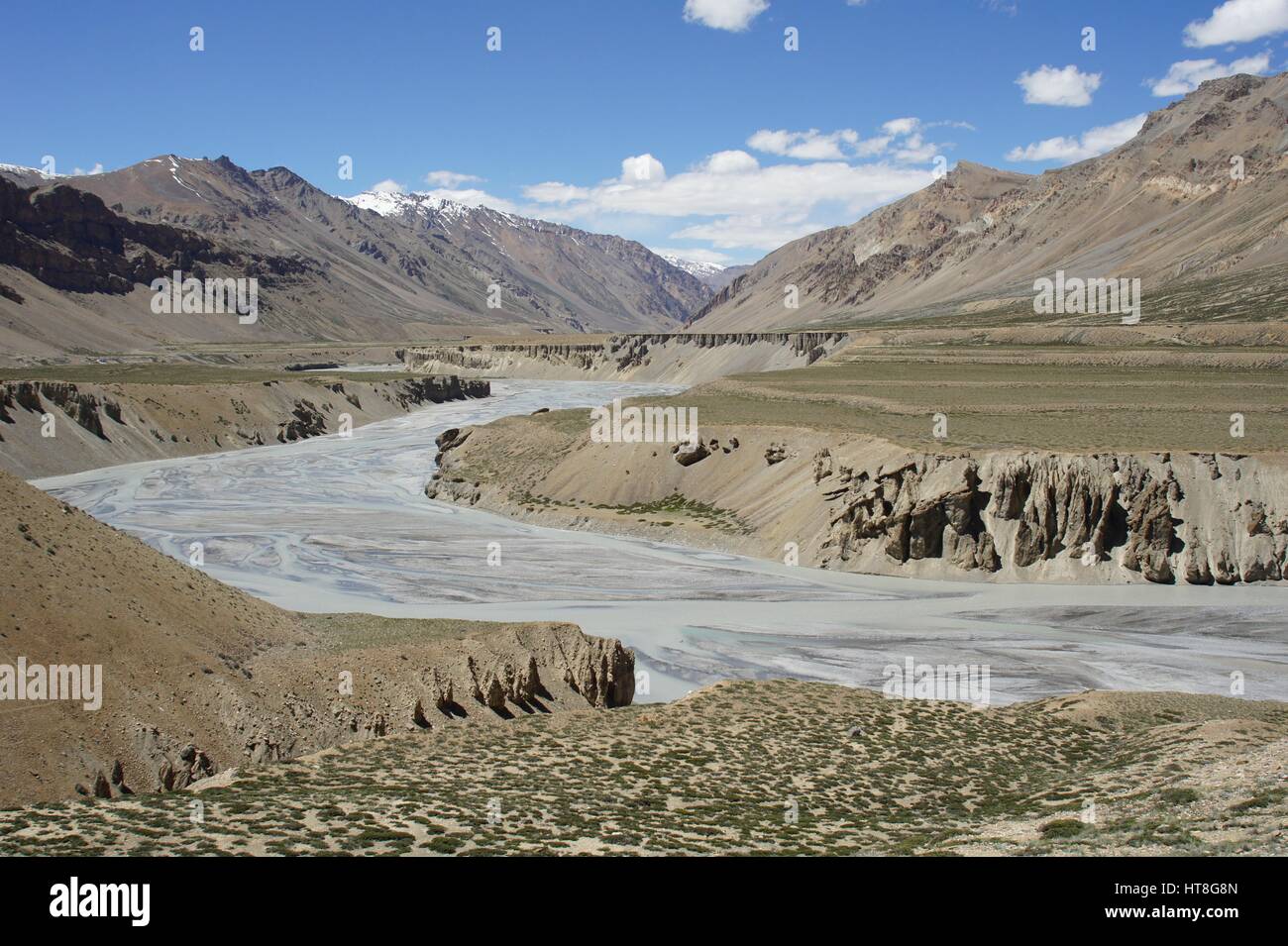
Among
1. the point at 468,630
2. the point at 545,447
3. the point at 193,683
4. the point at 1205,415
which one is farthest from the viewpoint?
the point at 545,447

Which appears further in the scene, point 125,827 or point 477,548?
point 477,548

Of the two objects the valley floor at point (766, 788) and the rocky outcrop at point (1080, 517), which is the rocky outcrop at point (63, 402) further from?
the valley floor at point (766, 788)

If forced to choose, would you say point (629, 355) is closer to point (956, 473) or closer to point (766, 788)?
point (956, 473)

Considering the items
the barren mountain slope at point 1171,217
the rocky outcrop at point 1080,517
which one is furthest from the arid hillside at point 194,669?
the barren mountain slope at point 1171,217

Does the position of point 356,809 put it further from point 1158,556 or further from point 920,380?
point 920,380

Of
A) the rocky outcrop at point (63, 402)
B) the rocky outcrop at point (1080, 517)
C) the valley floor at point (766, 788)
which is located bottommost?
the valley floor at point (766, 788)

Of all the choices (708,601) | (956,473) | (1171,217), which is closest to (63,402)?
(708,601)

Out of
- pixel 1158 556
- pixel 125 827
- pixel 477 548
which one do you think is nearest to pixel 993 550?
pixel 1158 556
